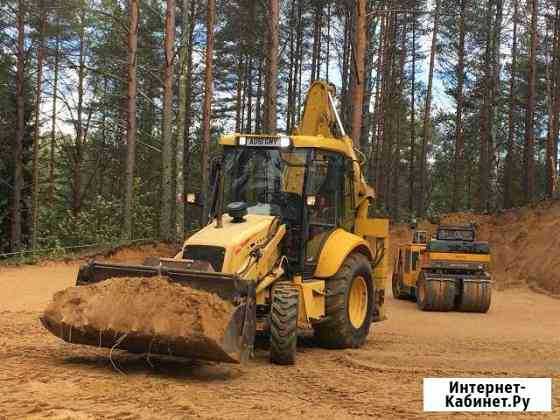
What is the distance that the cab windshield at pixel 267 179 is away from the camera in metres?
8.79

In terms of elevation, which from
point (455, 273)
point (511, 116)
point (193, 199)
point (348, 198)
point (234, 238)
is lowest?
point (455, 273)

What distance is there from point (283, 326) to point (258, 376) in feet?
2.34

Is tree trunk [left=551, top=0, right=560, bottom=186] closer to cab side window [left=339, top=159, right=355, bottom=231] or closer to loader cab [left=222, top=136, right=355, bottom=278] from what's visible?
cab side window [left=339, top=159, right=355, bottom=231]

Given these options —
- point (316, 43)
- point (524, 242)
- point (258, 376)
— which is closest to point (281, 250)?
point (258, 376)

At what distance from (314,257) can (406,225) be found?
2222 centimetres

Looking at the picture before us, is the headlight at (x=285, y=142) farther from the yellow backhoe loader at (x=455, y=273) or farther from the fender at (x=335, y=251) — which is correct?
the yellow backhoe loader at (x=455, y=273)

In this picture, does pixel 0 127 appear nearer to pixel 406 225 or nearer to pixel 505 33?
pixel 406 225

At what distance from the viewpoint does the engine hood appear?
7.67m

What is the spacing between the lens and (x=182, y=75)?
22.4m

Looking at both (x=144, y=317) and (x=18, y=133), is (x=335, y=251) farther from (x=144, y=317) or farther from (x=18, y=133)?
(x=18, y=133)

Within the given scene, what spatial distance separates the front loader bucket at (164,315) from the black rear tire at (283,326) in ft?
1.64

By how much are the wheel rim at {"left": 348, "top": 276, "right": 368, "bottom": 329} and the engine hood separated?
5.86 ft

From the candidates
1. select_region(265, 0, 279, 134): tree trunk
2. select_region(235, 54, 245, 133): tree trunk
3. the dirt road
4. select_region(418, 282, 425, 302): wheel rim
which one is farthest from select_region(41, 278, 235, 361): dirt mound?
select_region(235, 54, 245, 133): tree trunk

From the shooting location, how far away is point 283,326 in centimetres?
746
